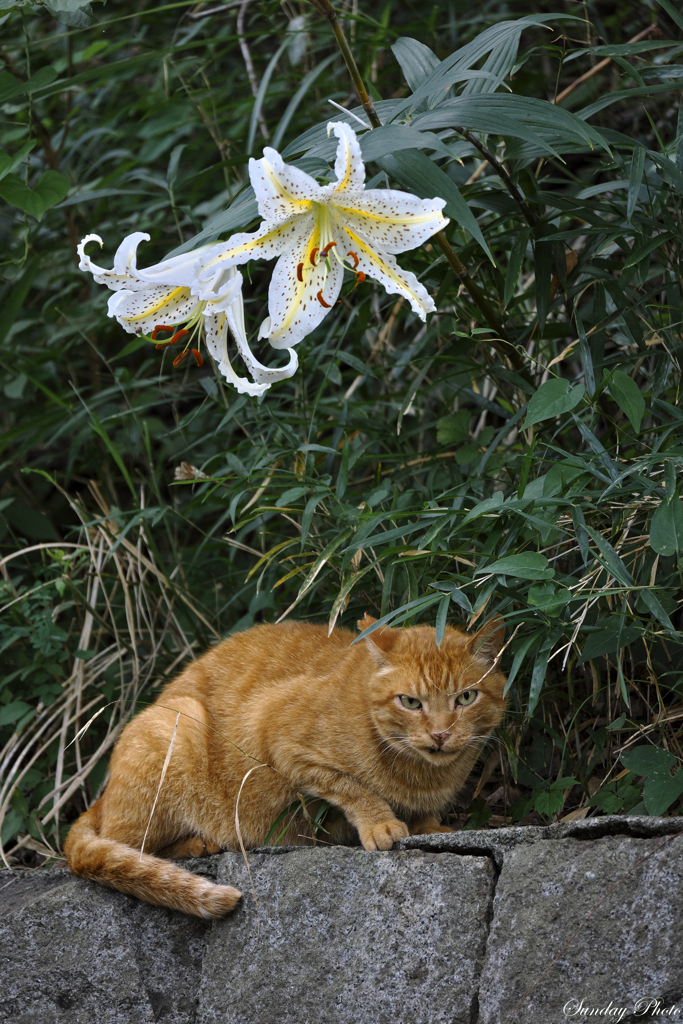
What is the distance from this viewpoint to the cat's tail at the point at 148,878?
A: 6.91 ft

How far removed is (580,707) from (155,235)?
2.59 m

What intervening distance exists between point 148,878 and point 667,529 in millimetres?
1440

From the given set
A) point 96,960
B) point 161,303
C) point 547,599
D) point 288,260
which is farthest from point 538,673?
point 96,960

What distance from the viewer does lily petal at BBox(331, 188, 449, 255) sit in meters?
1.60

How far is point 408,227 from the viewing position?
164 centimetres

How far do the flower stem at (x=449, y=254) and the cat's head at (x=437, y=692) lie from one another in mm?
788

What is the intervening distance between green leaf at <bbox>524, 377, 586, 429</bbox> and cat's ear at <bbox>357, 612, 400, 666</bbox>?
63 cm

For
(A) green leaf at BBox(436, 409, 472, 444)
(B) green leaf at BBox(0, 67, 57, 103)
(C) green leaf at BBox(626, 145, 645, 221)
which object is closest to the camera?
(C) green leaf at BBox(626, 145, 645, 221)

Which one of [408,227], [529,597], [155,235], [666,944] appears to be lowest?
[666,944]

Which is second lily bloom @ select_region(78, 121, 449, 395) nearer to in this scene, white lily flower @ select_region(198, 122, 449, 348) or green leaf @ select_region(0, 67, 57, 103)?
white lily flower @ select_region(198, 122, 449, 348)

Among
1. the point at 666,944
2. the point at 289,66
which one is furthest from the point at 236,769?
the point at 289,66

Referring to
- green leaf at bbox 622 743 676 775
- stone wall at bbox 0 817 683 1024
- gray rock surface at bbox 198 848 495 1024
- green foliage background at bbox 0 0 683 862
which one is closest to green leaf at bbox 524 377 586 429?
green foliage background at bbox 0 0 683 862

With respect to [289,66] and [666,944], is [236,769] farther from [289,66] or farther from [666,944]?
[289,66]

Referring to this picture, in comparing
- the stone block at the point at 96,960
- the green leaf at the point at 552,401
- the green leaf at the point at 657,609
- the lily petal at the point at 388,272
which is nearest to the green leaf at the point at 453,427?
the green leaf at the point at 552,401
